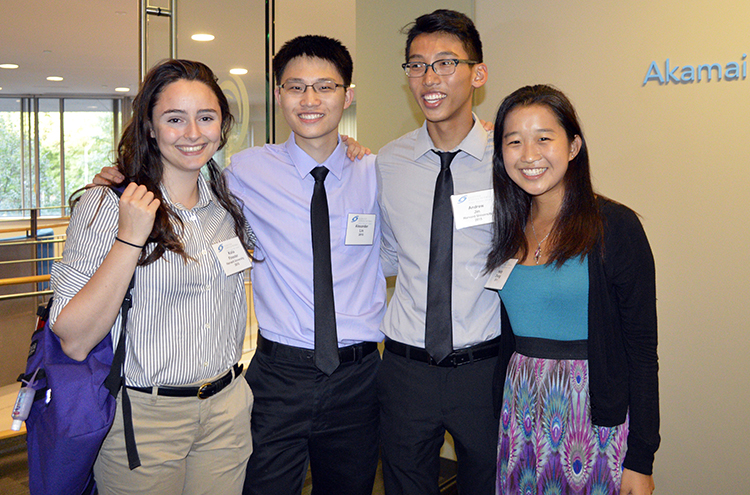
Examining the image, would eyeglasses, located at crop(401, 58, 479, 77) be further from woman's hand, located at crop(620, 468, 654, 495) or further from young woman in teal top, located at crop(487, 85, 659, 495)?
woman's hand, located at crop(620, 468, 654, 495)

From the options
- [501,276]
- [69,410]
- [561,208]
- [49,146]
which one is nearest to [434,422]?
[501,276]

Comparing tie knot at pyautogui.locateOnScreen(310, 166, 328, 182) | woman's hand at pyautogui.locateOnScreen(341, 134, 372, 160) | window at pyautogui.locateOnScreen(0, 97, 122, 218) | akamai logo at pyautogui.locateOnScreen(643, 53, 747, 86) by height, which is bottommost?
tie knot at pyautogui.locateOnScreen(310, 166, 328, 182)

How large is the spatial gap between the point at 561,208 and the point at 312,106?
3.16 ft

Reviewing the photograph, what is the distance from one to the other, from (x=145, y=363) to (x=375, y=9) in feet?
8.83

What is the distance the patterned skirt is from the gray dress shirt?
0.84 feet

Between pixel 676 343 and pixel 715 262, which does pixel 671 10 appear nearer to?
pixel 715 262

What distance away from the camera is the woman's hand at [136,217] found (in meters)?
1.61

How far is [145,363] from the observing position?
5.62ft

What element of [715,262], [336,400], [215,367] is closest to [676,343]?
[715,262]

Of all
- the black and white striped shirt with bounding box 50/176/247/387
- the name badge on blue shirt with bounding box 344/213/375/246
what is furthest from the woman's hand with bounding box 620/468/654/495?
the black and white striped shirt with bounding box 50/176/247/387

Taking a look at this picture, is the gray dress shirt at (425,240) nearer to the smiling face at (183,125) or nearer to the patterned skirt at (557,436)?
the patterned skirt at (557,436)

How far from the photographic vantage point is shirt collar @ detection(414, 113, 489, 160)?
2.22m

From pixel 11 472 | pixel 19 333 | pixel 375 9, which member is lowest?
pixel 11 472

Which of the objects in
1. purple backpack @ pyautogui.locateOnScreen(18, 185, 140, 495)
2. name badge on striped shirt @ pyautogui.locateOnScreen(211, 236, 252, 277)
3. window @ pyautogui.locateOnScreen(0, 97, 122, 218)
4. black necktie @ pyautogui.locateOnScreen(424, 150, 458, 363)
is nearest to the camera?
purple backpack @ pyautogui.locateOnScreen(18, 185, 140, 495)
